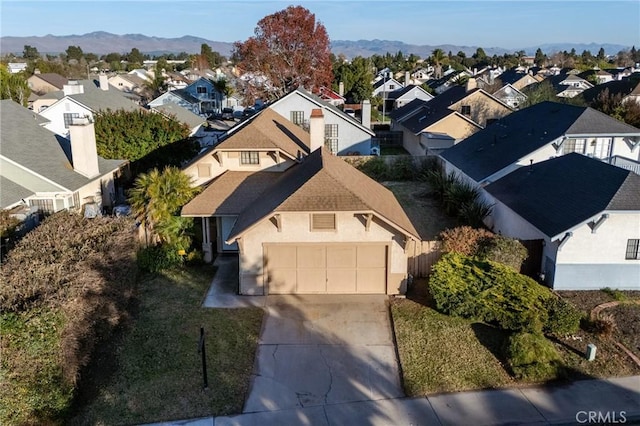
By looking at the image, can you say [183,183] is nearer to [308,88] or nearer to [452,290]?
[452,290]

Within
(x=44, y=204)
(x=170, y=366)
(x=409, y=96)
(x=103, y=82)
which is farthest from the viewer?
(x=409, y=96)

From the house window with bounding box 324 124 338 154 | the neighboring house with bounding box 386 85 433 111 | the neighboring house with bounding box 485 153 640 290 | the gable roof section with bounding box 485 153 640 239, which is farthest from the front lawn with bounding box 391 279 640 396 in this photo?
the neighboring house with bounding box 386 85 433 111

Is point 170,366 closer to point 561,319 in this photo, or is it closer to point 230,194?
point 230,194

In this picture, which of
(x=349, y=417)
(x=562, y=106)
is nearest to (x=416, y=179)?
(x=562, y=106)

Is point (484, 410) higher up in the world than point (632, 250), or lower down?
lower down

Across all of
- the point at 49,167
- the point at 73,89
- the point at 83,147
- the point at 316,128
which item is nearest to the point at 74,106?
the point at 73,89
